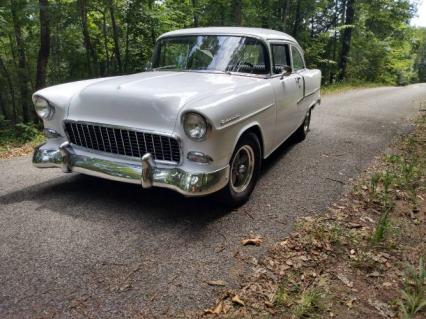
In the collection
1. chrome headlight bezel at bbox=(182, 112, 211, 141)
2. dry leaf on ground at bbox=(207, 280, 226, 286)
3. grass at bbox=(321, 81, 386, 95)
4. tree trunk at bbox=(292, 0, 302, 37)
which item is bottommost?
grass at bbox=(321, 81, 386, 95)

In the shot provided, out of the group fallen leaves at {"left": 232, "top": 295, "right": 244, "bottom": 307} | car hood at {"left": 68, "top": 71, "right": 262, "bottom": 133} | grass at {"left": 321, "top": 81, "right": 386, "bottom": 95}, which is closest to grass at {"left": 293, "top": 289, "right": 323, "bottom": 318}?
fallen leaves at {"left": 232, "top": 295, "right": 244, "bottom": 307}

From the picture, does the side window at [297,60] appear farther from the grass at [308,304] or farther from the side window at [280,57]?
the grass at [308,304]

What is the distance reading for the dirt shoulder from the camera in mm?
2381

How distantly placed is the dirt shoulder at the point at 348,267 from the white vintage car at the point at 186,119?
0.88 meters

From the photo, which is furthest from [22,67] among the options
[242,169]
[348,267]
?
[348,267]

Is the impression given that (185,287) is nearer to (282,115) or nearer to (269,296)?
(269,296)

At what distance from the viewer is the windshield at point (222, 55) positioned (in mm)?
4363

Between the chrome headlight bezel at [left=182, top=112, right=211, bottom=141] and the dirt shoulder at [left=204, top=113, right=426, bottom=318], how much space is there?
1.11 m

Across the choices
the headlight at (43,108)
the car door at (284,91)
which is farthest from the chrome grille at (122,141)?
the car door at (284,91)

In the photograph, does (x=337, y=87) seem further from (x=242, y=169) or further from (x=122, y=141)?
(x=122, y=141)

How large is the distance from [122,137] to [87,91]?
2.16ft

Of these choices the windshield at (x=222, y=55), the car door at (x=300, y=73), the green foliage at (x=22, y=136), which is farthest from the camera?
the green foliage at (x=22, y=136)

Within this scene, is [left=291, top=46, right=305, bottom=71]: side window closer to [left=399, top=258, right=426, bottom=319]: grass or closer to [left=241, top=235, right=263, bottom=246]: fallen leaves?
[left=241, top=235, right=263, bottom=246]: fallen leaves

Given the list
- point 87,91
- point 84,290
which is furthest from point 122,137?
point 84,290
